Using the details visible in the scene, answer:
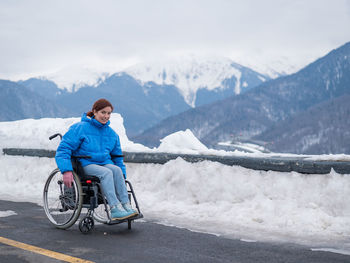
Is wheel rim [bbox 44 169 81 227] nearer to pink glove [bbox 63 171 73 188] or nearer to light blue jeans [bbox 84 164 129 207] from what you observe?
pink glove [bbox 63 171 73 188]

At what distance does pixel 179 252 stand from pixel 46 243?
54.5 inches

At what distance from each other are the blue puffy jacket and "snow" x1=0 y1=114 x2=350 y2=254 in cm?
127

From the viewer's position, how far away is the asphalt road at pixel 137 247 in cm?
410

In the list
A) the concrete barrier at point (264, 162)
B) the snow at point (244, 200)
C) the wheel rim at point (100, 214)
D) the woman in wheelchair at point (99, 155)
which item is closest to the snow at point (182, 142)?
the snow at point (244, 200)

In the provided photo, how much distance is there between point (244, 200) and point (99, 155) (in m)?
2.22

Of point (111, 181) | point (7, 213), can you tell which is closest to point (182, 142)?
point (7, 213)

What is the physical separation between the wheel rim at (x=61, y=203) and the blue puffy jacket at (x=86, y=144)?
0.97 feet

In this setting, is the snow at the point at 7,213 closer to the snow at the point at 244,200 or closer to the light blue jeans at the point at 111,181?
the snow at the point at 244,200

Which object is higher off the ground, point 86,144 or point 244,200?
point 86,144

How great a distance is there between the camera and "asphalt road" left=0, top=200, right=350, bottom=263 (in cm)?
410

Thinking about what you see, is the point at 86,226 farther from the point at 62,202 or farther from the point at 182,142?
the point at 182,142

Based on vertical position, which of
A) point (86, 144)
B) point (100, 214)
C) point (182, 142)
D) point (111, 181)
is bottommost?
point (100, 214)

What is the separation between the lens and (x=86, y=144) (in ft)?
17.3

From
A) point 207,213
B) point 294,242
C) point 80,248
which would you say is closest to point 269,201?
point 207,213
